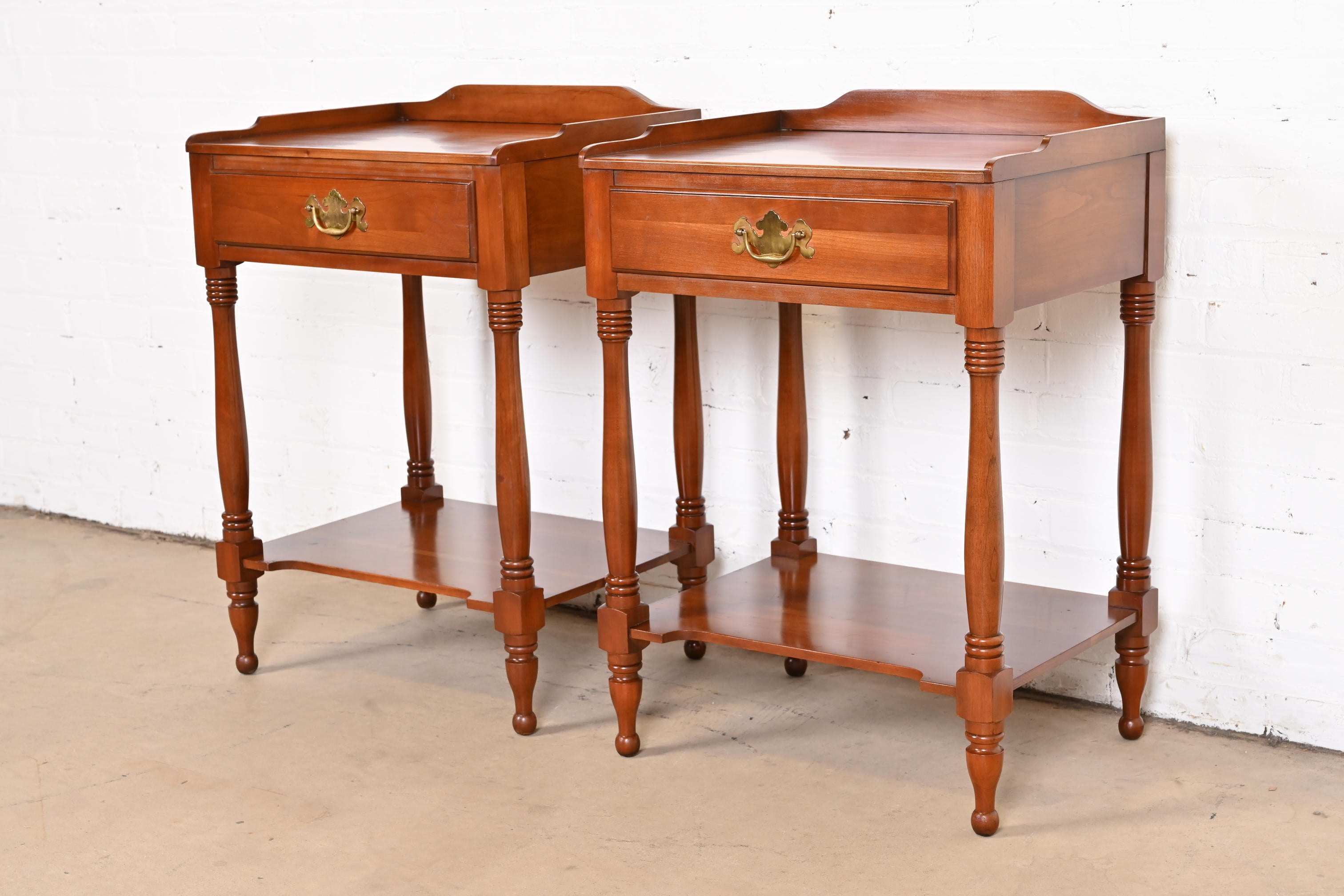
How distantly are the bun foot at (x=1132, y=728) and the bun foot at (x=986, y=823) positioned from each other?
1.50ft

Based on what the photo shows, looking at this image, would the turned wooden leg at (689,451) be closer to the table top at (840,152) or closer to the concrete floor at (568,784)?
the concrete floor at (568,784)

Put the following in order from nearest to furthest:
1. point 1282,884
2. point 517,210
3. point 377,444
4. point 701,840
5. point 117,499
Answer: point 1282,884 < point 701,840 < point 517,210 < point 377,444 < point 117,499

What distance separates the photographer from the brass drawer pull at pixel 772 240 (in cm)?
236

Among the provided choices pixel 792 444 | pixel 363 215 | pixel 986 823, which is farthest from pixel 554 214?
pixel 986 823

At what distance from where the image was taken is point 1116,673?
9.21ft

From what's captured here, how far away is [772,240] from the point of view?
94.0 inches

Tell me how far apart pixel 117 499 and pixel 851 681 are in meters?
2.13

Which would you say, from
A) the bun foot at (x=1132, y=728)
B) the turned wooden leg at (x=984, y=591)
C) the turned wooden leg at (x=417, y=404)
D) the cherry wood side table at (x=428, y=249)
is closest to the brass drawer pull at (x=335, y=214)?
the cherry wood side table at (x=428, y=249)

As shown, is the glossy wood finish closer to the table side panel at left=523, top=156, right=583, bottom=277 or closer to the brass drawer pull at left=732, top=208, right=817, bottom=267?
the brass drawer pull at left=732, top=208, right=817, bottom=267

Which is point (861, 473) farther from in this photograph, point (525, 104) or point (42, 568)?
point (42, 568)

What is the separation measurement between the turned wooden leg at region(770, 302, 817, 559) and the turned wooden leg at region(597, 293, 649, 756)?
1.30ft

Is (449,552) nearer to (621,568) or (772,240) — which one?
(621,568)

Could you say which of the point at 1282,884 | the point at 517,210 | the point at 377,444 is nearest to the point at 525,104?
the point at 517,210

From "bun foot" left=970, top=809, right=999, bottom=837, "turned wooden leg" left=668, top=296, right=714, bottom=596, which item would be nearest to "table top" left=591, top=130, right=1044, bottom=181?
"turned wooden leg" left=668, top=296, right=714, bottom=596
